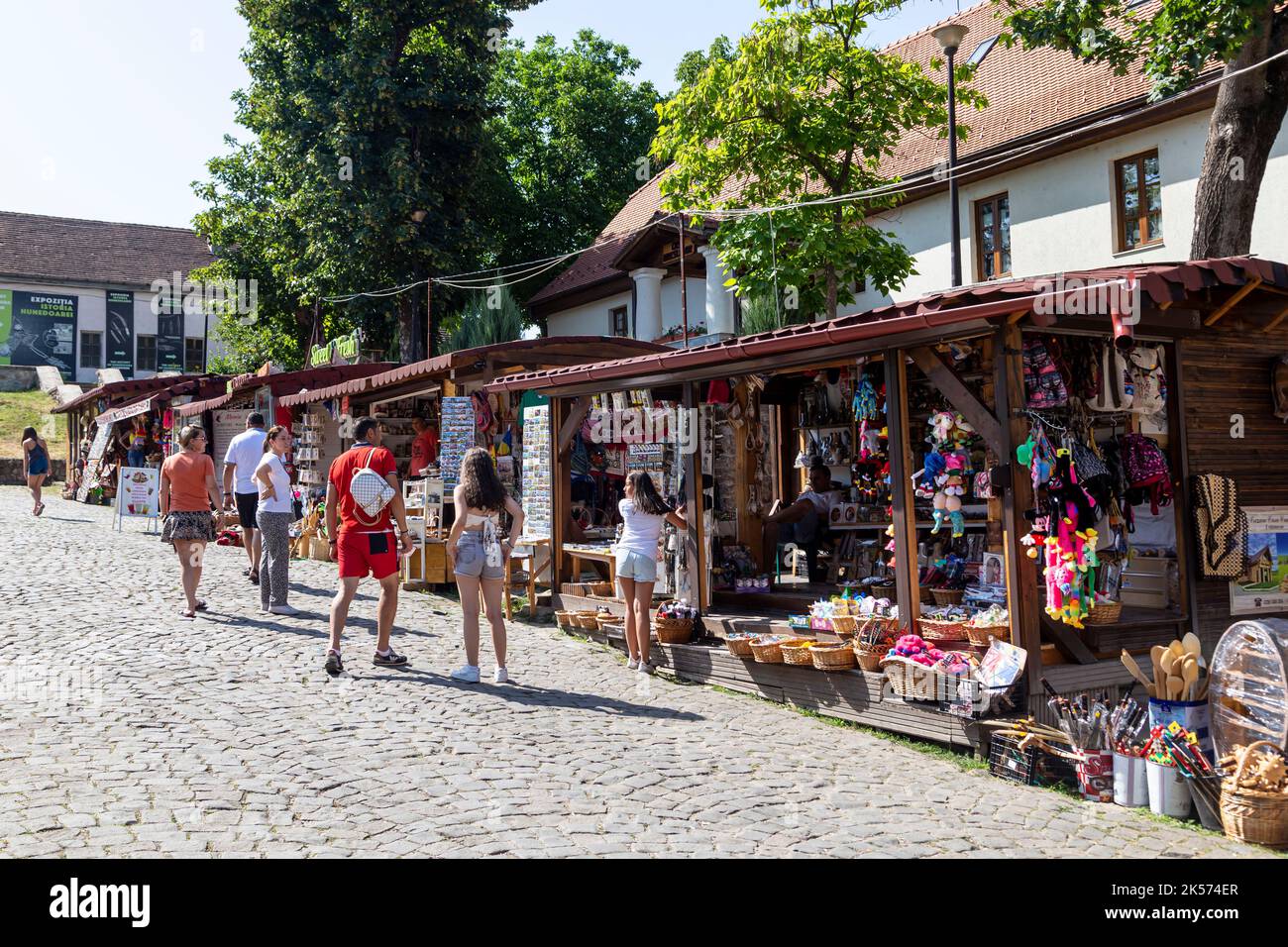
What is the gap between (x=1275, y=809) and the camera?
17.3 feet

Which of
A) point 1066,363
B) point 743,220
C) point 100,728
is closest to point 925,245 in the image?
point 743,220

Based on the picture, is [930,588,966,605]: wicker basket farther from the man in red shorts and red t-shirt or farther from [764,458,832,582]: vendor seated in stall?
the man in red shorts and red t-shirt

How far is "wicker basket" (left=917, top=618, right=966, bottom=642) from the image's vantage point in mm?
7402

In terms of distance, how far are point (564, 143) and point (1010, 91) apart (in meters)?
20.1

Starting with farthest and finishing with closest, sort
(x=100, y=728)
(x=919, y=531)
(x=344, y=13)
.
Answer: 1. (x=344, y=13)
2. (x=919, y=531)
3. (x=100, y=728)

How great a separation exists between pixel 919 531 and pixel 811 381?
2269 millimetres

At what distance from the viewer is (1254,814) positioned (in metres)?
5.31

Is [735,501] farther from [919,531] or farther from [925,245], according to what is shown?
[925,245]

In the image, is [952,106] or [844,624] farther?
[952,106]

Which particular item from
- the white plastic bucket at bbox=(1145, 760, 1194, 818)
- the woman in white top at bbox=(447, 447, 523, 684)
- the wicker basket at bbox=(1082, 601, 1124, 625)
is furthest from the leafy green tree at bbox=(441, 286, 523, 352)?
the white plastic bucket at bbox=(1145, 760, 1194, 818)

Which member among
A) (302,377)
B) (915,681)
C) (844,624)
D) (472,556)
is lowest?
(915,681)

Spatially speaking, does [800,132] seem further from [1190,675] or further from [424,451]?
[1190,675]

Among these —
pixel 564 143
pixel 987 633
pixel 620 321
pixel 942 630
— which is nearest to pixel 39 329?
pixel 564 143

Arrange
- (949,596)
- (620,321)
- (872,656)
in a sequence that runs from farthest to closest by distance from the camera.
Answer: (620,321), (949,596), (872,656)
